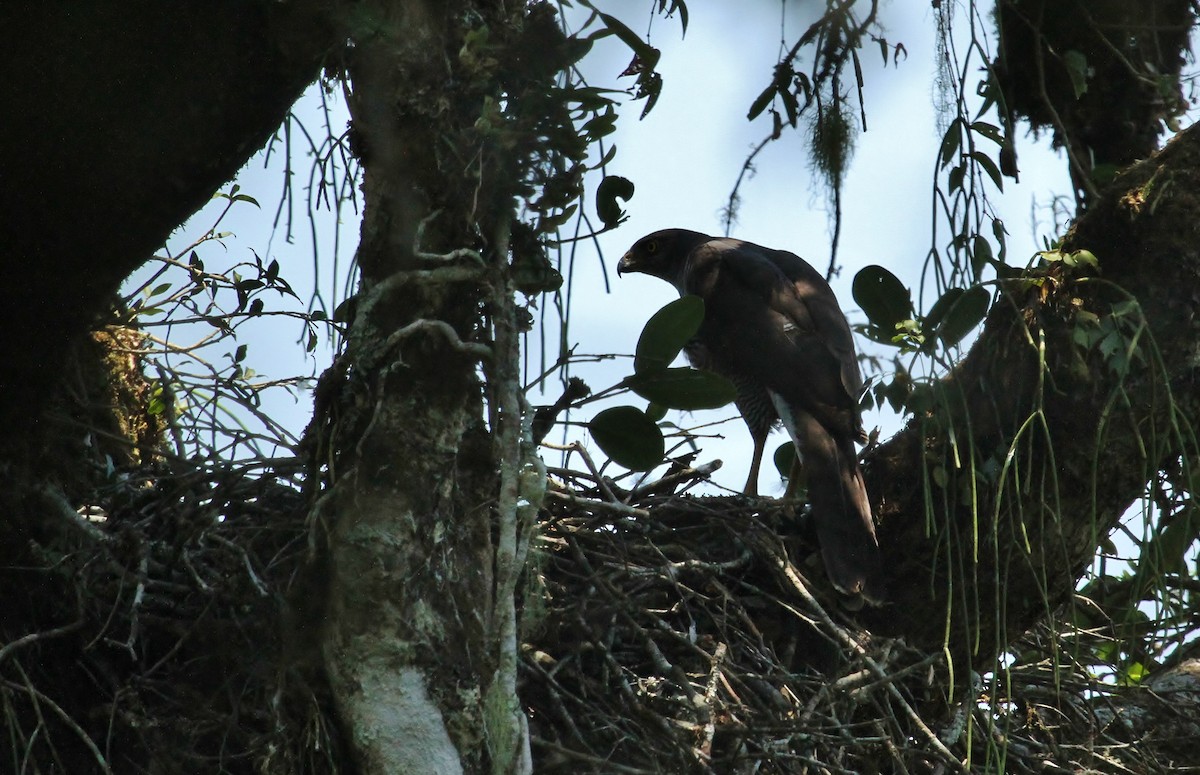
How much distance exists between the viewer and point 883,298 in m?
3.93

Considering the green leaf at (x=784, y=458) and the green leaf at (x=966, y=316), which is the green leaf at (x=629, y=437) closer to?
the green leaf at (x=966, y=316)

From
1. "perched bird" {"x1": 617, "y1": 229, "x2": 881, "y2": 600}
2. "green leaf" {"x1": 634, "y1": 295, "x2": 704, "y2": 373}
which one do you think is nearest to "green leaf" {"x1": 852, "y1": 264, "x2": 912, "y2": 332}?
"perched bird" {"x1": 617, "y1": 229, "x2": 881, "y2": 600}

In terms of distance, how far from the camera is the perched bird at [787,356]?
4059mm

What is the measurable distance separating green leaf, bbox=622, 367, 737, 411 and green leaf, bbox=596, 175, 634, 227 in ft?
1.58

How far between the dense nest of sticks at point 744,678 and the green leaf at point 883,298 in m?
0.71

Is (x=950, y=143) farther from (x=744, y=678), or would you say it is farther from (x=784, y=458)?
(x=784, y=458)

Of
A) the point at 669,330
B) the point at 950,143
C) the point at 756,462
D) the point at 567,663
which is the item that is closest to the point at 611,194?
the point at 669,330

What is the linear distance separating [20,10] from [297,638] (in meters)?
1.45

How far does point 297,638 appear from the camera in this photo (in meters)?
2.48

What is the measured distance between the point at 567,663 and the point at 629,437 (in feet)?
2.43

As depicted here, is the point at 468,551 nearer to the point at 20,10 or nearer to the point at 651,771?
the point at 651,771

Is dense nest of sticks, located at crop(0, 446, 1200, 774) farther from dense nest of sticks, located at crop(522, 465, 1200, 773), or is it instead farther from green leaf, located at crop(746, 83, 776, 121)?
green leaf, located at crop(746, 83, 776, 121)

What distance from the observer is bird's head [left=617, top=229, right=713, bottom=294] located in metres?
6.65

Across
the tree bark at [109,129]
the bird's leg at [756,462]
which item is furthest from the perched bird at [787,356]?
the tree bark at [109,129]
